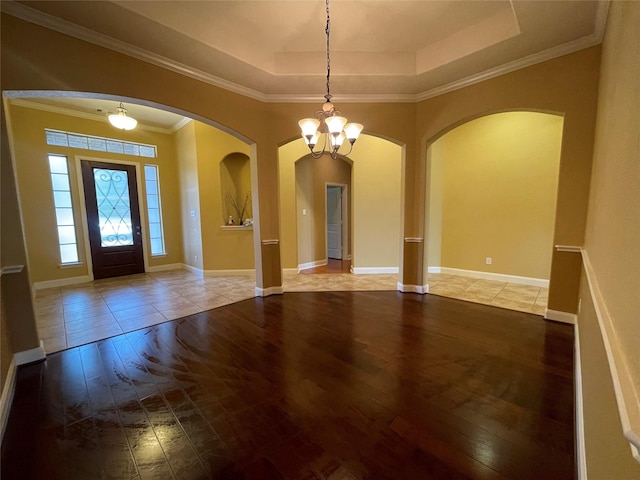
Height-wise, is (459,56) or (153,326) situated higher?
(459,56)

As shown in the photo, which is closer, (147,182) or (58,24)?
(58,24)

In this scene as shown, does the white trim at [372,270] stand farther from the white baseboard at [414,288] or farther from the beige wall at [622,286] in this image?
the beige wall at [622,286]

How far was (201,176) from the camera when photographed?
18.2 ft

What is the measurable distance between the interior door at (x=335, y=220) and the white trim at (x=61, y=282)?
5521mm

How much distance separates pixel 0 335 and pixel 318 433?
2438 millimetres

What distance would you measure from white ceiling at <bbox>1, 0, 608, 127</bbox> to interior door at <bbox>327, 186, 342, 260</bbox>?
12.4 feet

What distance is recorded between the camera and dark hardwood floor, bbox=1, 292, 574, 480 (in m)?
1.43

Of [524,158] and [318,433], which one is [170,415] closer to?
[318,433]

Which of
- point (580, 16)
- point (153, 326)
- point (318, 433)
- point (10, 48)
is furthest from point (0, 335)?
point (580, 16)

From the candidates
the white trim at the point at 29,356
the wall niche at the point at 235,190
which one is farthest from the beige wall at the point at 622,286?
the wall niche at the point at 235,190

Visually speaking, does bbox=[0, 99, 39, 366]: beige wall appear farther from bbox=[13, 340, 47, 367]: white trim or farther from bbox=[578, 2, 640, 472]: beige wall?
bbox=[578, 2, 640, 472]: beige wall

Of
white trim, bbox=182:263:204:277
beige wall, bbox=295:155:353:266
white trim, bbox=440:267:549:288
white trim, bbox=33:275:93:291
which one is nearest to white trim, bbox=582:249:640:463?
white trim, bbox=440:267:549:288

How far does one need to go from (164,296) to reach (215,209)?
2.06 meters

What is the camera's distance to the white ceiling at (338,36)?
7.82 ft
